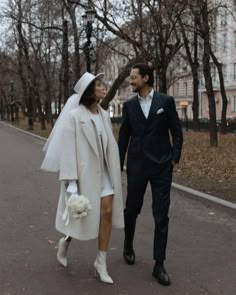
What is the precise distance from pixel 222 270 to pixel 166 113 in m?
1.69

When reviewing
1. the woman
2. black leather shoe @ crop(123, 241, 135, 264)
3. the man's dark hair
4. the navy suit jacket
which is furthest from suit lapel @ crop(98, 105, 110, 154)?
black leather shoe @ crop(123, 241, 135, 264)

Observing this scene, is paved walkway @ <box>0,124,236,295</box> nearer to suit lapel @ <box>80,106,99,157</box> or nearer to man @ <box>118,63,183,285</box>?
man @ <box>118,63,183,285</box>

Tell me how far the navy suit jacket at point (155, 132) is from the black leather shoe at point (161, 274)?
0.99 metres

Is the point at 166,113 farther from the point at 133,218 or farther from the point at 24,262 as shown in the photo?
the point at 24,262

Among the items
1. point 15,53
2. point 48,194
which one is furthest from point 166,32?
point 15,53

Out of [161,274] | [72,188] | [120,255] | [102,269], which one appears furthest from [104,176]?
[120,255]

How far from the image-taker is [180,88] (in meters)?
86.6

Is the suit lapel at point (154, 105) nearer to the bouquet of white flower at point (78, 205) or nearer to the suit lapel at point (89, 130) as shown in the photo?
the suit lapel at point (89, 130)

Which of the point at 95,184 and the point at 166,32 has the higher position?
the point at 166,32

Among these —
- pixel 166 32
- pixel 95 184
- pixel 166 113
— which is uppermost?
pixel 166 32

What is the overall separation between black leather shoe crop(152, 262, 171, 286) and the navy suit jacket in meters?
0.99

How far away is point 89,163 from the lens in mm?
4945

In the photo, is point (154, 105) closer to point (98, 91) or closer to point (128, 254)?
point (98, 91)

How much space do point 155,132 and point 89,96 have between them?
704mm
